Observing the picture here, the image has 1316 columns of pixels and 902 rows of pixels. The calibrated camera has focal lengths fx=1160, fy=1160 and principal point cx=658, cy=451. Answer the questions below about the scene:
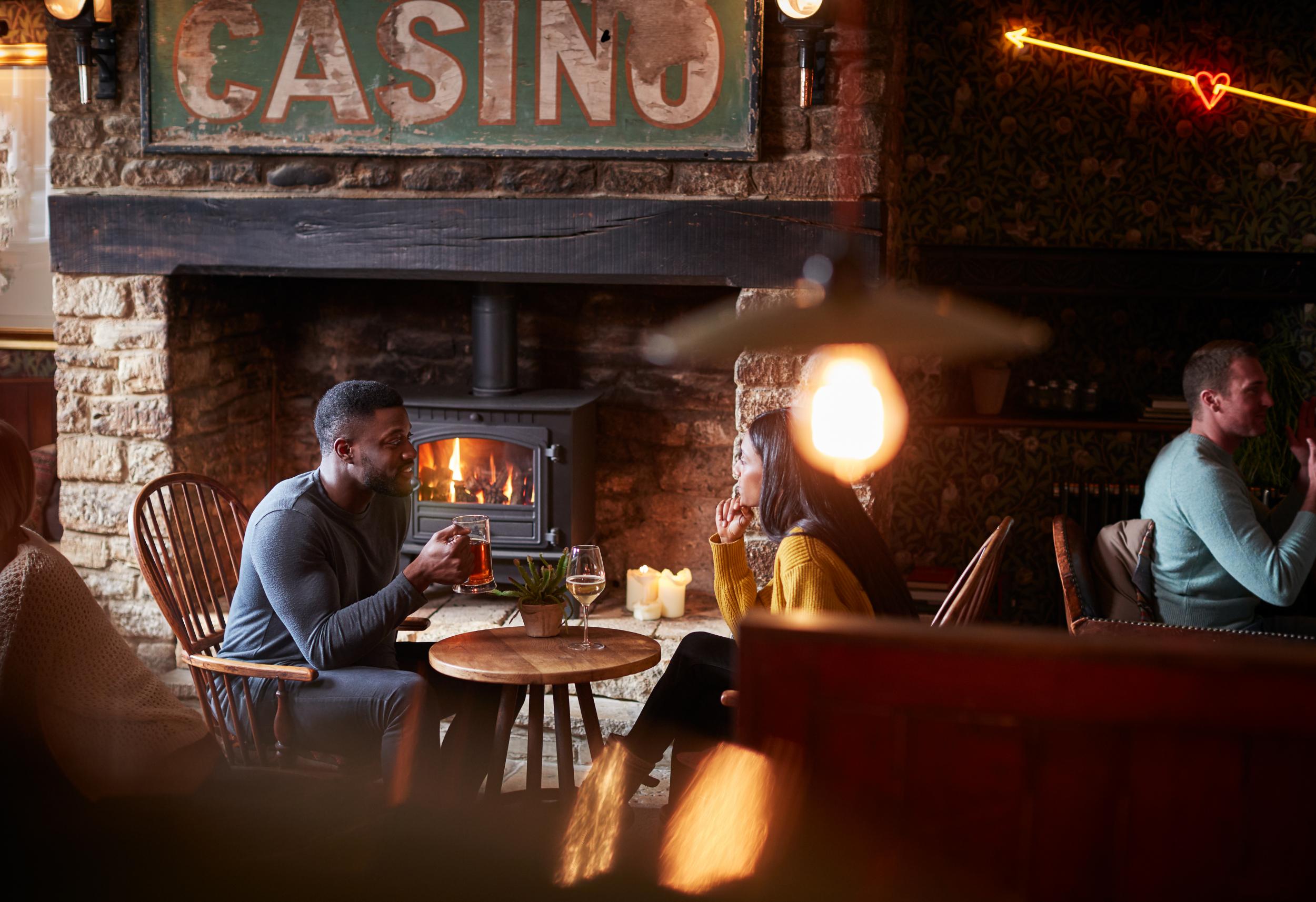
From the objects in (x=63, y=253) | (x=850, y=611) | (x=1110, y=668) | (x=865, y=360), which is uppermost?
(x=63, y=253)

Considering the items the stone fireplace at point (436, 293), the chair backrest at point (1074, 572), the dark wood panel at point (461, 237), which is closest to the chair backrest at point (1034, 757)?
the chair backrest at point (1074, 572)

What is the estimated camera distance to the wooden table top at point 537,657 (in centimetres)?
245

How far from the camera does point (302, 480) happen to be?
263cm

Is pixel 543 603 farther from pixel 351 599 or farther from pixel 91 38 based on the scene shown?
pixel 91 38

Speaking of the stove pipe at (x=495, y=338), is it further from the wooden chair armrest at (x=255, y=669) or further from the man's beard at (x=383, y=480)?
the wooden chair armrest at (x=255, y=669)

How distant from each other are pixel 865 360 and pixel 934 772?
0.77 metres

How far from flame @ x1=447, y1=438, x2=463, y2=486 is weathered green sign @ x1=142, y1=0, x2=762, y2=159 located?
1021mm

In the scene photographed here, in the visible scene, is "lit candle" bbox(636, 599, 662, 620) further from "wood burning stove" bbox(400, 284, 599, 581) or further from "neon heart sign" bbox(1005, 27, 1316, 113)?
"neon heart sign" bbox(1005, 27, 1316, 113)

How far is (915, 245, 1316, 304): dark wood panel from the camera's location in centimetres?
442

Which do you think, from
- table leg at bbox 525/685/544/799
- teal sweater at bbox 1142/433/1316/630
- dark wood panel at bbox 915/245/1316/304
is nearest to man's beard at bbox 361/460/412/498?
table leg at bbox 525/685/544/799

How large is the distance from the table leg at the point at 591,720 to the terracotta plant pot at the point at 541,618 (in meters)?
0.24

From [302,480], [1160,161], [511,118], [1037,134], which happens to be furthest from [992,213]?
[302,480]

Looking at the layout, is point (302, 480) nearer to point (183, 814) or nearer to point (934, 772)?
point (183, 814)

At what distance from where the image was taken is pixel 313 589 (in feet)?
8.06
